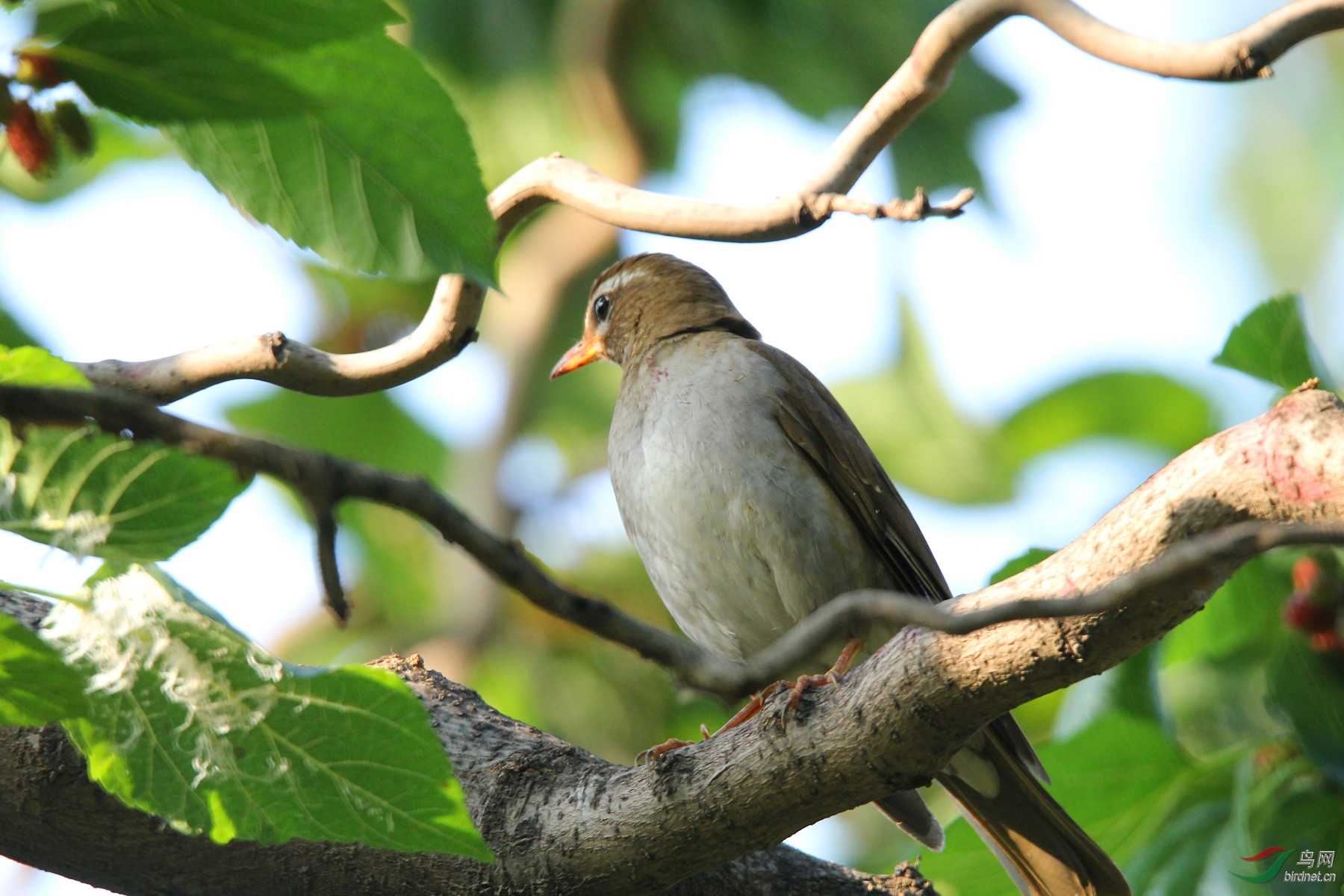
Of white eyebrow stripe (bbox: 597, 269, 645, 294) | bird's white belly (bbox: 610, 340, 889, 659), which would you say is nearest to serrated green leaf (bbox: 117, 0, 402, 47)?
bird's white belly (bbox: 610, 340, 889, 659)

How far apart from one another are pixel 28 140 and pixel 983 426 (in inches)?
292

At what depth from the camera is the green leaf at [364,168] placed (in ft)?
5.29

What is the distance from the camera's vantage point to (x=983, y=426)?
8344mm

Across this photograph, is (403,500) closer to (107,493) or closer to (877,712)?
(107,493)

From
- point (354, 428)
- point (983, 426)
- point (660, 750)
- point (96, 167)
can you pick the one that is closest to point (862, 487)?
point (660, 750)

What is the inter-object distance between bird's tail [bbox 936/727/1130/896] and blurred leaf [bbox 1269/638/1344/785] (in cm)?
83

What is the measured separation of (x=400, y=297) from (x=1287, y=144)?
45.4ft

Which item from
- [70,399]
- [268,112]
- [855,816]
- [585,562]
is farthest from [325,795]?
[855,816]

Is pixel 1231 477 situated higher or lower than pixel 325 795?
higher

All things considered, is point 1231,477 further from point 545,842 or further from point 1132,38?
point 545,842

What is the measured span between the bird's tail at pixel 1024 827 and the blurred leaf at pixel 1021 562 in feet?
2.58

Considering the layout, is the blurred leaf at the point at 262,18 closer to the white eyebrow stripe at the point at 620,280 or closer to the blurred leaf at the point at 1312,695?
the blurred leaf at the point at 1312,695

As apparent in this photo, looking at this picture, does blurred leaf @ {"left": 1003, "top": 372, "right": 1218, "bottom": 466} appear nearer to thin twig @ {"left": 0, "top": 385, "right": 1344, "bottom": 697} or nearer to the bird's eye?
the bird's eye

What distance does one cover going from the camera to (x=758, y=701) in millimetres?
4035
